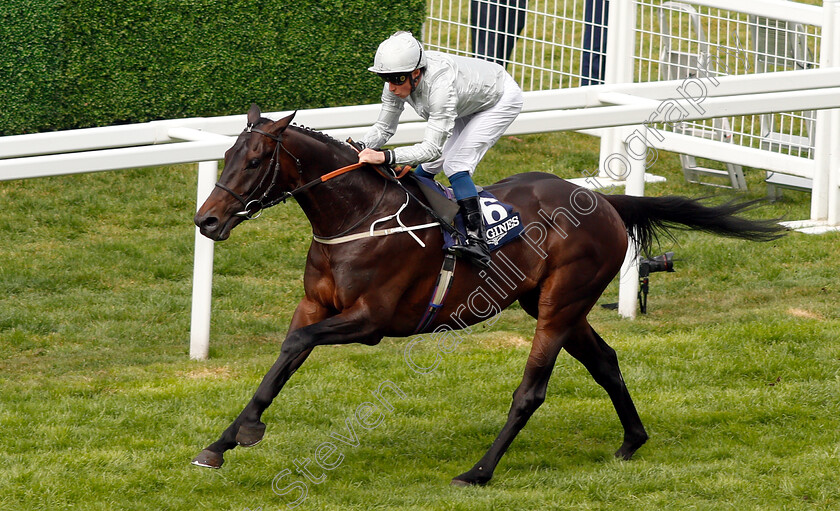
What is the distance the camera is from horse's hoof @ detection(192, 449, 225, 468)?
4.96m

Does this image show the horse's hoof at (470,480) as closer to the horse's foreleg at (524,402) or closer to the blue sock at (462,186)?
the horse's foreleg at (524,402)

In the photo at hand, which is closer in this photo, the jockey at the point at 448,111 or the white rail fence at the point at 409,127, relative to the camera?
the jockey at the point at 448,111

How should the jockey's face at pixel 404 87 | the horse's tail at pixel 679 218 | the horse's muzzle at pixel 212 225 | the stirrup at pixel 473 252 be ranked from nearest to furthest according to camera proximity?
1. the horse's muzzle at pixel 212 225
2. the jockey's face at pixel 404 87
3. the stirrup at pixel 473 252
4. the horse's tail at pixel 679 218

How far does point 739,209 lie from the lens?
6191 millimetres

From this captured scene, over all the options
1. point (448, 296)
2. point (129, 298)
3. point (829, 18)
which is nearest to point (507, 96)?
point (448, 296)

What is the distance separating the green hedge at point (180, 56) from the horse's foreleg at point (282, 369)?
16.4 feet

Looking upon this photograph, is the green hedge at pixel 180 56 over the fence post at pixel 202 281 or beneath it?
over

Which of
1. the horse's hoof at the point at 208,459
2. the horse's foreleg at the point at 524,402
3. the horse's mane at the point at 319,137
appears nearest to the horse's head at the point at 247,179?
the horse's mane at the point at 319,137

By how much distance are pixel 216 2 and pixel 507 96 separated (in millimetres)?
4845

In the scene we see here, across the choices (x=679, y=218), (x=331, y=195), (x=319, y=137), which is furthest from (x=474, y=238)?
(x=679, y=218)

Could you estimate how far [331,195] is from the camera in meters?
5.14

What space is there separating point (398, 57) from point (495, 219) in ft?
2.87

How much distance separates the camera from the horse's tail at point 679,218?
600 cm

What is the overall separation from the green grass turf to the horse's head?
120cm
